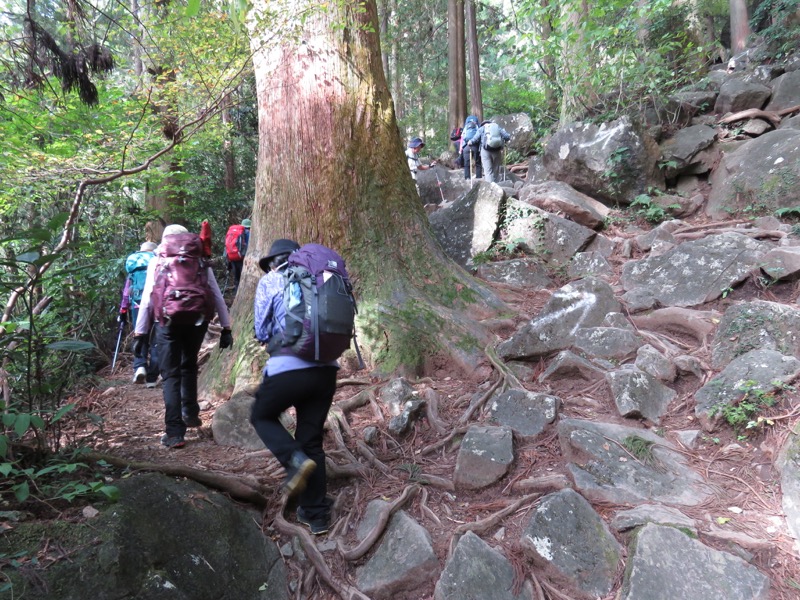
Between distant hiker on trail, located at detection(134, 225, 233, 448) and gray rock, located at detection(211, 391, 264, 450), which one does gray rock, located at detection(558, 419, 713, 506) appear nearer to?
gray rock, located at detection(211, 391, 264, 450)

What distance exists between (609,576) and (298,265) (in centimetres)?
238

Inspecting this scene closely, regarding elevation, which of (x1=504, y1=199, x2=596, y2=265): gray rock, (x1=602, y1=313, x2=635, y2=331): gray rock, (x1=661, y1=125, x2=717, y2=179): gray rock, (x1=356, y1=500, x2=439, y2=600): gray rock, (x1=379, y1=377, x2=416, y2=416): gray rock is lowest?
(x1=356, y1=500, x2=439, y2=600): gray rock

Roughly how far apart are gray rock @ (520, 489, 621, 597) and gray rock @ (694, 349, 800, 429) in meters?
1.28

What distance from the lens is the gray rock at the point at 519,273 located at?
6723mm

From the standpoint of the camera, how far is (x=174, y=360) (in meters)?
4.10

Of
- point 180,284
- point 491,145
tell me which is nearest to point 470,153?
point 491,145

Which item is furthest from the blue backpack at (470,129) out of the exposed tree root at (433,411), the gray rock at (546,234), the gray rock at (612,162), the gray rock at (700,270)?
the exposed tree root at (433,411)

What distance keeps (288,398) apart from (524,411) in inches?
75.8

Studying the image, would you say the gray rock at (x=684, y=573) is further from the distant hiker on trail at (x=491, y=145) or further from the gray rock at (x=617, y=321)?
the distant hiker on trail at (x=491, y=145)

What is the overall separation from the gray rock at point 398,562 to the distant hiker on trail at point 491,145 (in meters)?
8.52

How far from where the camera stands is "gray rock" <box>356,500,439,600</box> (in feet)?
9.48

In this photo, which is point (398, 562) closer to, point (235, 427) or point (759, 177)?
point (235, 427)

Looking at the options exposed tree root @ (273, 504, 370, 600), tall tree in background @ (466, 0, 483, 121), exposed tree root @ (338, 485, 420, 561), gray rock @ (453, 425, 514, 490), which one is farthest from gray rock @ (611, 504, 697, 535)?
tall tree in background @ (466, 0, 483, 121)

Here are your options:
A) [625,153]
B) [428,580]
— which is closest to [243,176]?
[625,153]
